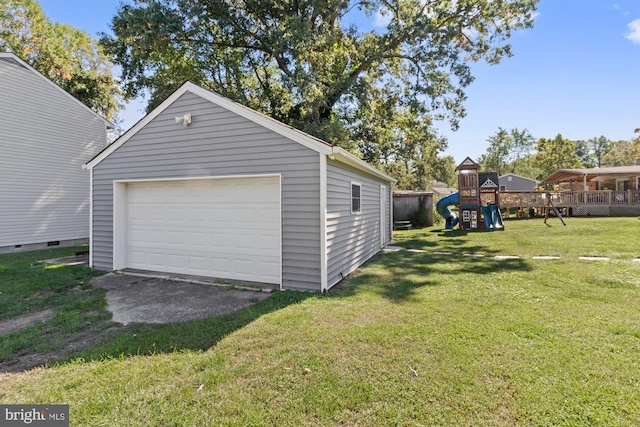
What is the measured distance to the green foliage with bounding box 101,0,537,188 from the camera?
1237 cm

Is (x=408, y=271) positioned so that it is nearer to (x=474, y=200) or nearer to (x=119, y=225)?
(x=119, y=225)

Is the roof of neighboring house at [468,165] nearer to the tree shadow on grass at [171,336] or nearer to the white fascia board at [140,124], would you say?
the white fascia board at [140,124]

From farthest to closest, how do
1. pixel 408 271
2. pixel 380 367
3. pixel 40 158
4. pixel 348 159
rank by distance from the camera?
pixel 40 158
pixel 408 271
pixel 348 159
pixel 380 367

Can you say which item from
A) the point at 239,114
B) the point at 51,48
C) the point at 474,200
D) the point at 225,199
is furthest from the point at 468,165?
the point at 51,48

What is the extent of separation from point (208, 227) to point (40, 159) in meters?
9.30

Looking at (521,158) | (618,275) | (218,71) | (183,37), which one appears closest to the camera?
(618,275)

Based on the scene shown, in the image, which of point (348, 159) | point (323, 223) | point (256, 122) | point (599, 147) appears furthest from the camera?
point (599, 147)

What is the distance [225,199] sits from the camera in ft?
20.9

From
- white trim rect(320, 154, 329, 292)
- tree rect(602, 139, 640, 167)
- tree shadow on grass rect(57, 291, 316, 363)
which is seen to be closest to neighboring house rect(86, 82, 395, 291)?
white trim rect(320, 154, 329, 292)

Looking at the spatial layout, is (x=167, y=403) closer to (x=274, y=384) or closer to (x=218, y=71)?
(x=274, y=384)

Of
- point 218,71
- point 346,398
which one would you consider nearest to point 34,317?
point 346,398

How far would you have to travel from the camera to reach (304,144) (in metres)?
5.43

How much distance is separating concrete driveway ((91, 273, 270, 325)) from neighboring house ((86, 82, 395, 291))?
2.20 feet

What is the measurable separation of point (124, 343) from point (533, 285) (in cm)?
641
